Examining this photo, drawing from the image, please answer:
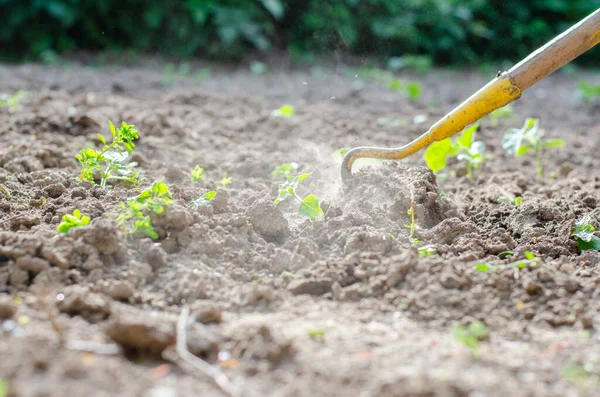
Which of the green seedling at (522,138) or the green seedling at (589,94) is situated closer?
the green seedling at (522,138)

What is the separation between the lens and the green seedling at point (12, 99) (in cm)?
437

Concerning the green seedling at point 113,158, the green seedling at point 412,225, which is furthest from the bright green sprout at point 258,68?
the green seedling at point 412,225

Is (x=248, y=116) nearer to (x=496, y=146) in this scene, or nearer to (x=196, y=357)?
(x=496, y=146)

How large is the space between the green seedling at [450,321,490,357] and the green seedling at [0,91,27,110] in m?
3.39

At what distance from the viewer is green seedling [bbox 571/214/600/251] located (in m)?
2.69

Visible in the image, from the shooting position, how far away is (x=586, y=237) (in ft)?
8.87

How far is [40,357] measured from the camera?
1.64m

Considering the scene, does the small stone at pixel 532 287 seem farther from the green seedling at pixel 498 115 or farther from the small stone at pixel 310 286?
the green seedling at pixel 498 115

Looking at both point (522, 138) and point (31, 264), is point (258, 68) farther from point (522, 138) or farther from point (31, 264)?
point (31, 264)

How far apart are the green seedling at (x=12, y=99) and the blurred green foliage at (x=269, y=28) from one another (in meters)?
2.27

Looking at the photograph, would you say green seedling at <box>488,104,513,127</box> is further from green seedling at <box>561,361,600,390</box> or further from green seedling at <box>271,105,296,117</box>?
green seedling at <box>561,361,600,390</box>

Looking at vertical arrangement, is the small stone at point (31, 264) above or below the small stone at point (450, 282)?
below

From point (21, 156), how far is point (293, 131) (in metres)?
1.67

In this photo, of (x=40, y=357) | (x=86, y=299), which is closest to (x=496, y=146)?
(x=86, y=299)
